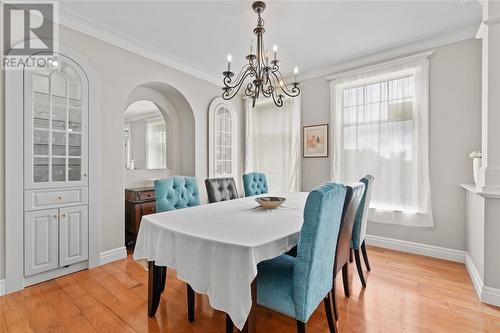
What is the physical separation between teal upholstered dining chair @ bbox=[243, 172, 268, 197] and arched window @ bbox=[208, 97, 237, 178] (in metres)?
1.05

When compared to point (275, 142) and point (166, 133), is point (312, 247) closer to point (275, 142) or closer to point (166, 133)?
point (275, 142)

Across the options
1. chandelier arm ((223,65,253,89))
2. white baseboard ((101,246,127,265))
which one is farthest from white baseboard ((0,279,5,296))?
chandelier arm ((223,65,253,89))

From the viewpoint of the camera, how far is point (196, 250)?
1.31m

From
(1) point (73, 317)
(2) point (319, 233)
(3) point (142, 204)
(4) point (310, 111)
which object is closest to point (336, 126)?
(4) point (310, 111)

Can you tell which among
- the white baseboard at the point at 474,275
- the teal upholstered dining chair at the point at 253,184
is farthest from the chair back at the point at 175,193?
the white baseboard at the point at 474,275

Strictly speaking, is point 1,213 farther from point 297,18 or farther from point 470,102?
point 470,102

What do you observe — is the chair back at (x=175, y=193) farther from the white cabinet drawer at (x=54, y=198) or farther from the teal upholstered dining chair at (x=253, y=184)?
the white cabinet drawer at (x=54, y=198)

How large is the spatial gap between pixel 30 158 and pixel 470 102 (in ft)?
15.2

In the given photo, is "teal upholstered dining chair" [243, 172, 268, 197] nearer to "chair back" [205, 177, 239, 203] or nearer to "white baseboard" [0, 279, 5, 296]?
"chair back" [205, 177, 239, 203]

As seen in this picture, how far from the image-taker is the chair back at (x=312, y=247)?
120 centimetres

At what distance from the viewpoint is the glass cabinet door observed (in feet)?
7.43

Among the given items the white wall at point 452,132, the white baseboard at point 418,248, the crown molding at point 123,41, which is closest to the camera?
the crown molding at point 123,41

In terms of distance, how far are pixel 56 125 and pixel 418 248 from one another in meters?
4.40

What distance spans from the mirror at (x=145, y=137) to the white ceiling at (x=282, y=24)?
92 centimetres
